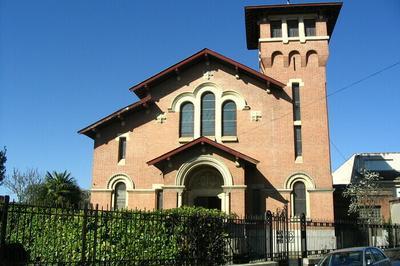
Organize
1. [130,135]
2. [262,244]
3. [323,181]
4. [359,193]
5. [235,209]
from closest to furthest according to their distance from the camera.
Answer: [262,244] → [235,209] → [323,181] → [130,135] → [359,193]

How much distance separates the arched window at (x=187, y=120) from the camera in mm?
27641

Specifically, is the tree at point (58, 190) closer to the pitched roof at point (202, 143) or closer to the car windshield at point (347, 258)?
the pitched roof at point (202, 143)

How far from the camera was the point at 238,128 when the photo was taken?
2731cm

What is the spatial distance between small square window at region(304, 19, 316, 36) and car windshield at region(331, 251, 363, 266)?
1840 centimetres

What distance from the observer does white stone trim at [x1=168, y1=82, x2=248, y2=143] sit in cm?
2728

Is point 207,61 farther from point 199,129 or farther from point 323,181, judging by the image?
point 323,181

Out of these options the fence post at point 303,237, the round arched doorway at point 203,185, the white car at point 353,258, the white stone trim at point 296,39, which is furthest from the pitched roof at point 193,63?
the white car at point 353,258

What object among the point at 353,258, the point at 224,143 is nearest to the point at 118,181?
the point at 224,143

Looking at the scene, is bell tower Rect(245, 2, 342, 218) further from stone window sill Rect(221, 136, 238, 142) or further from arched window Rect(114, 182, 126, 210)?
arched window Rect(114, 182, 126, 210)

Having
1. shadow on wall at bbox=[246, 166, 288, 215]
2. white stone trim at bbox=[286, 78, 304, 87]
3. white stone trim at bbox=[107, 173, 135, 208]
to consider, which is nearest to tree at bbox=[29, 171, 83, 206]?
white stone trim at bbox=[107, 173, 135, 208]

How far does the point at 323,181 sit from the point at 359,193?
16.9ft

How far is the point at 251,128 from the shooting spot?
89.2ft

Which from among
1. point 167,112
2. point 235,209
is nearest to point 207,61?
point 167,112

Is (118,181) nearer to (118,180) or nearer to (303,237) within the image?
(118,180)
